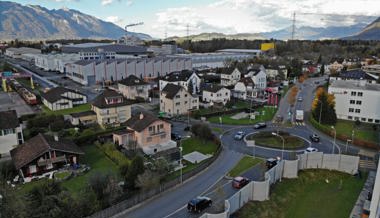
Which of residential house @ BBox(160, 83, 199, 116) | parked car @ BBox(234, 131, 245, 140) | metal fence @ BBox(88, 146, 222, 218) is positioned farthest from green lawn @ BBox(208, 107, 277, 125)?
metal fence @ BBox(88, 146, 222, 218)

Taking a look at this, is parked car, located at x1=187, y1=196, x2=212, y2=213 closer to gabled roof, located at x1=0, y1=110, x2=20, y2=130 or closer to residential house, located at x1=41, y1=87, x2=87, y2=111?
gabled roof, located at x1=0, y1=110, x2=20, y2=130

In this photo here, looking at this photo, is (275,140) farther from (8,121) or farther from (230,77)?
(230,77)

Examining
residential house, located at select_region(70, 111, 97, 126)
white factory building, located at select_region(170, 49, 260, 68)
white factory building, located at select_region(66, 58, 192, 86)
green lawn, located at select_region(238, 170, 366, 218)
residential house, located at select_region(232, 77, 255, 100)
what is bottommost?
green lawn, located at select_region(238, 170, 366, 218)

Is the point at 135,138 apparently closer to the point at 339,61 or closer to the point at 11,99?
the point at 11,99

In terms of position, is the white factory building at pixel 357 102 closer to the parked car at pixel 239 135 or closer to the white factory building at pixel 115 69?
the parked car at pixel 239 135

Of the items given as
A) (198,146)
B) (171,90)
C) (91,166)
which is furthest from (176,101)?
(91,166)

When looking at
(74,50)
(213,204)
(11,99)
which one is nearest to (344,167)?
A: (213,204)
